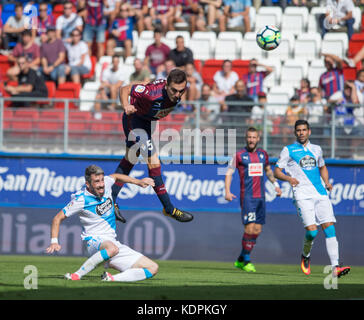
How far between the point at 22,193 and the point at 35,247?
1.17 m

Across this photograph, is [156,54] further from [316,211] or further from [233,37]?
[316,211]

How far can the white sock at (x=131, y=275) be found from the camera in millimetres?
10188

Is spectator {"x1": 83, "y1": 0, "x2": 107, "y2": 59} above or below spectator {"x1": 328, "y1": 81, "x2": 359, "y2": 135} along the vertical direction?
above

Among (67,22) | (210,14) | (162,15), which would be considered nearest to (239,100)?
(210,14)

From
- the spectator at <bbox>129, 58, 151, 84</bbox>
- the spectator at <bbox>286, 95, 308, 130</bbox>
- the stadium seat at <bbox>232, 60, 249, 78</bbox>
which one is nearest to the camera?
the spectator at <bbox>286, 95, 308, 130</bbox>

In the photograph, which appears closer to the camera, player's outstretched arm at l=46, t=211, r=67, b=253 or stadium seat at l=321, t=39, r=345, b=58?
player's outstretched arm at l=46, t=211, r=67, b=253

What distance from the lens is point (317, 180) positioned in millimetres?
13391

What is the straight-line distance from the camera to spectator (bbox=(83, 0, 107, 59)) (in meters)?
20.3

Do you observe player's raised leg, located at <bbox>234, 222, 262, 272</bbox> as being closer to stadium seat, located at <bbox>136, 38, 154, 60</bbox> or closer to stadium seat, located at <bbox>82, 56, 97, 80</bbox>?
stadium seat, located at <bbox>82, 56, 97, 80</bbox>

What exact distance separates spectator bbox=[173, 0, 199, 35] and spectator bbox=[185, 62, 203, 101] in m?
2.46

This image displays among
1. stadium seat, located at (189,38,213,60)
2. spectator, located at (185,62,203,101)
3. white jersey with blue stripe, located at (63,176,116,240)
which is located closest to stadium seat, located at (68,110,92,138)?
spectator, located at (185,62,203,101)

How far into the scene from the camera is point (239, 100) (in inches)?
683

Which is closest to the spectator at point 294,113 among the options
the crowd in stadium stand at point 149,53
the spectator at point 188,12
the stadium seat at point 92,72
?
the crowd in stadium stand at point 149,53

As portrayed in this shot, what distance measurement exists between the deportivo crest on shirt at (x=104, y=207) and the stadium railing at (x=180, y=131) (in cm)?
642
